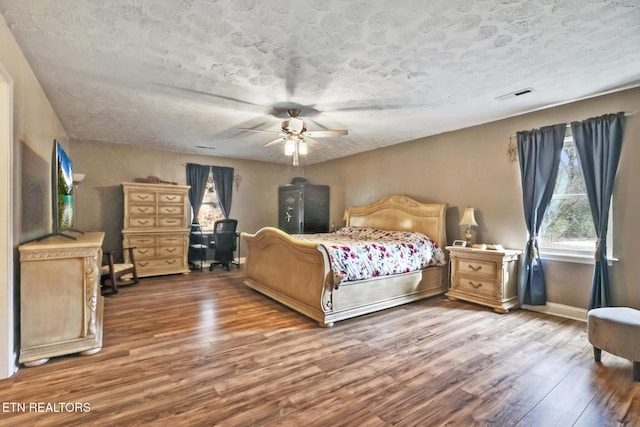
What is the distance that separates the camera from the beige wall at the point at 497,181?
3012mm

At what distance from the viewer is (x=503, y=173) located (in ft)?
13.1

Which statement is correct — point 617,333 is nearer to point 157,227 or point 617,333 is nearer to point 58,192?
point 58,192

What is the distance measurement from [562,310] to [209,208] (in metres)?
6.32

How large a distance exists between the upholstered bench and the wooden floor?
0.51 ft

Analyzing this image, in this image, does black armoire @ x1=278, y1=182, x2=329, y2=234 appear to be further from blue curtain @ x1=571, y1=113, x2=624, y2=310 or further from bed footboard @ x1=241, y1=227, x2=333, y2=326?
blue curtain @ x1=571, y1=113, x2=624, y2=310

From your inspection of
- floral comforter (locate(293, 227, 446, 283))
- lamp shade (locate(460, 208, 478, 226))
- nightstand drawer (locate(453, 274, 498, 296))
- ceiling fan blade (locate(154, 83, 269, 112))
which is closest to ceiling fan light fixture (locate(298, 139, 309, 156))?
ceiling fan blade (locate(154, 83, 269, 112))

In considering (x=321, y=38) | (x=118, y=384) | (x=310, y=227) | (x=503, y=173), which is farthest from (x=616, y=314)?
(x=310, y=227)

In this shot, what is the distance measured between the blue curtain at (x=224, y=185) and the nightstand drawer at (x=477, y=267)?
4881 mm

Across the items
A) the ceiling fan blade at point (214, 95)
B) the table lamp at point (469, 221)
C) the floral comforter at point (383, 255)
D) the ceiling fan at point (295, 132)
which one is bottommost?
the floral comforter at point (383, 255)

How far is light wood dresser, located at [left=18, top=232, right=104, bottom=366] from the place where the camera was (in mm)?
2309

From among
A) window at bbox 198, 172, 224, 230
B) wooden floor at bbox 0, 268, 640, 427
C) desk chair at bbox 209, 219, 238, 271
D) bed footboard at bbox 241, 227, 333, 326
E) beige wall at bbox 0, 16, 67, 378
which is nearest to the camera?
wooden floor at bbox 0, 268, 640, 427

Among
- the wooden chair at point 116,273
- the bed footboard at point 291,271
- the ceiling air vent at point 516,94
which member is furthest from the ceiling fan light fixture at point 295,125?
the wooden chair at point 116,273

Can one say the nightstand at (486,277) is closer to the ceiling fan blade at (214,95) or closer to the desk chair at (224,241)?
the ceiling fan blade at (214,95)

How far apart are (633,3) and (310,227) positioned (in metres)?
5.58
